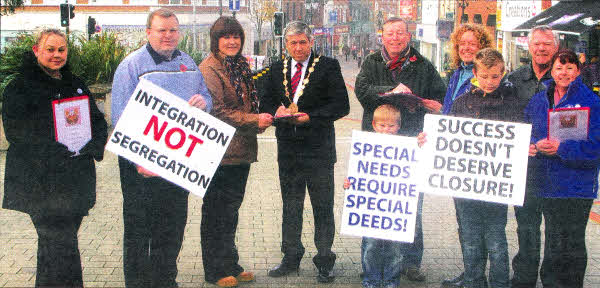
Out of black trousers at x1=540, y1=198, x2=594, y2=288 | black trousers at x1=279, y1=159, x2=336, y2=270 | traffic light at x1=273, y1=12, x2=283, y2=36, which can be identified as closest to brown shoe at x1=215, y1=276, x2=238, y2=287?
black trousers at x1=279, y1=159, x2=336, y2=270

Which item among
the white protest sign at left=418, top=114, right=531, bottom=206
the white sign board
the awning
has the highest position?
the white sign board

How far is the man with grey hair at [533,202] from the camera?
16.7ft

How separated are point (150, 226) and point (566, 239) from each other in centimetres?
282

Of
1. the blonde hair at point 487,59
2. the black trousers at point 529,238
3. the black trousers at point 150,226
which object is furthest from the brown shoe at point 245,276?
the blonde hair at point 487,59

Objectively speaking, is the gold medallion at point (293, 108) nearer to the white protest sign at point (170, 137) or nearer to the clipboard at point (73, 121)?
the white protest sign at point (170, 137)

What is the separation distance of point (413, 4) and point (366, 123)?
6159 centimetres

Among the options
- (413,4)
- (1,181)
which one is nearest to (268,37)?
(413,4)

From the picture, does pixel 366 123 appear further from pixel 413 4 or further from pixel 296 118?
pixel 413 4

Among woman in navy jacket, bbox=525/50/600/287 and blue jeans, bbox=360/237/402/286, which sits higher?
woman in navy jacket, bbox=525/50/600/287

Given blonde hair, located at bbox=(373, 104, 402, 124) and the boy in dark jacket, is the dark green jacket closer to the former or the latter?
blonde hair, located at bbox=(373, 104, 402, 124)

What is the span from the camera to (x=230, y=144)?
5262mm

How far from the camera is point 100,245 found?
21.1 ft

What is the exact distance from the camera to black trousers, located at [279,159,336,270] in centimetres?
555

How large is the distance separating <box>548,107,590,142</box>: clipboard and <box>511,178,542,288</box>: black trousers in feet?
1.21
